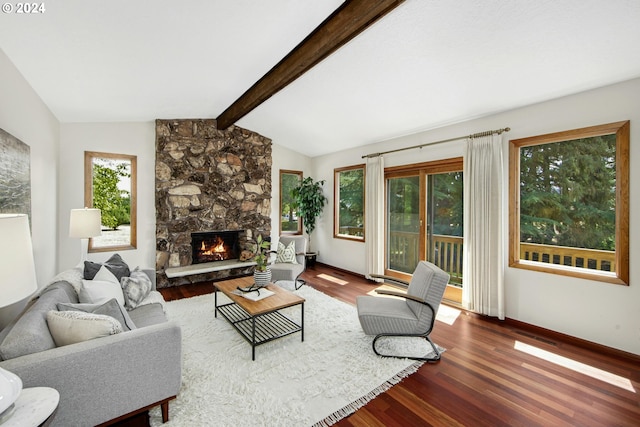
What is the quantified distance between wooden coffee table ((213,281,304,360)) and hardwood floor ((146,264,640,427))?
1.16m

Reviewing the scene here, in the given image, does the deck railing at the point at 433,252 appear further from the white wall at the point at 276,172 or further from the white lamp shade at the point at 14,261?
the white lamp shade at the point at 14,261

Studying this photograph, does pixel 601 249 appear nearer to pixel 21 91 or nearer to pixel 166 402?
pixel 166 402

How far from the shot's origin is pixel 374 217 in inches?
208

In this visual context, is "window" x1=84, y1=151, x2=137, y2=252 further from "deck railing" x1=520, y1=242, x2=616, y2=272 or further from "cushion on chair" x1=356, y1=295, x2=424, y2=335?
"deck railing" x1=520, y1=242, x2=616, y2=272

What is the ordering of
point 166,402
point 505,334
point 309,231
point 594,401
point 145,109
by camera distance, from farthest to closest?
point 309,231
point 145,109
point 505,334
point 594,401
point 166,402

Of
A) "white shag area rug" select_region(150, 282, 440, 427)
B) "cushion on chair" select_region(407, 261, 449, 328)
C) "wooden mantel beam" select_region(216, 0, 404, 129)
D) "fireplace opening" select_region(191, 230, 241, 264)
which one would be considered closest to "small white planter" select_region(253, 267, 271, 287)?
"white shag area rug" select_region(150, 282, 440, 427)

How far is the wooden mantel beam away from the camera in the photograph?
2.24 metres

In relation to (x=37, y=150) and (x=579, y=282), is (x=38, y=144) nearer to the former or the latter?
(x=37, y=150)

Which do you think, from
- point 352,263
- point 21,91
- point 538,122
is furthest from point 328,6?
point 352,263

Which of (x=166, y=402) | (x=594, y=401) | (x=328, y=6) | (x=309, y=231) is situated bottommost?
(x=594, y=401)

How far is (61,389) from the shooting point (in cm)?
150

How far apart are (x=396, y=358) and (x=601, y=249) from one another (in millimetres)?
2541

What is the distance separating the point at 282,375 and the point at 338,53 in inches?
126

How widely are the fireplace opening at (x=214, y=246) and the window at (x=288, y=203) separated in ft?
4.05
